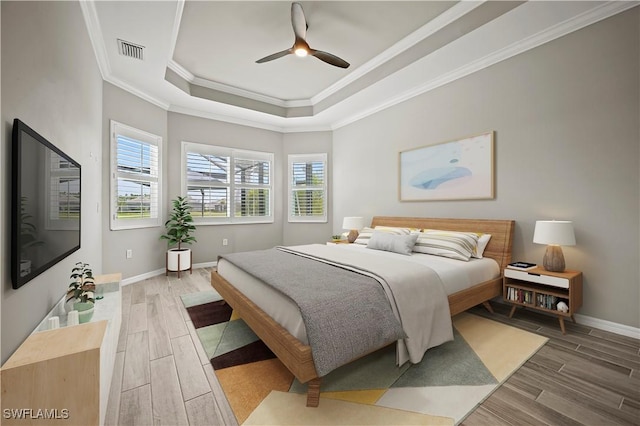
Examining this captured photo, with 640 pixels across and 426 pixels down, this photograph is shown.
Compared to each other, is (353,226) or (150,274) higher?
(353,226)

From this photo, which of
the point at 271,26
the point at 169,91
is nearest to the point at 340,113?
the point at 271,26

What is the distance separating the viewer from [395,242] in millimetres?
3369

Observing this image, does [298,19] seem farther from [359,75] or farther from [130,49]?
[130,49]

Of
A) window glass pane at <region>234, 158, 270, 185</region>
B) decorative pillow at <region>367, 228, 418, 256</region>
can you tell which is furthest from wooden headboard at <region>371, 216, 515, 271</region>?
window glass pane at <region>234, 158, 270, 185</region>

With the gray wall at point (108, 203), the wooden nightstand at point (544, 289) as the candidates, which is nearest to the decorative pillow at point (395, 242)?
the wooden nightstand at point (544, 289)

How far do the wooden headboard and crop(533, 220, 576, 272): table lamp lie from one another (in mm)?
373

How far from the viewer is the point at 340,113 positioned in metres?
5.12

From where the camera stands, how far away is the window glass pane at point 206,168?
16.5ft

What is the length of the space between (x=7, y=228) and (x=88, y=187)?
1923 millimetres

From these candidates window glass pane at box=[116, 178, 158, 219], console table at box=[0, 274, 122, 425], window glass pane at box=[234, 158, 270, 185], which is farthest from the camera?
window glass pane at box=[234, 158, 270, 185]

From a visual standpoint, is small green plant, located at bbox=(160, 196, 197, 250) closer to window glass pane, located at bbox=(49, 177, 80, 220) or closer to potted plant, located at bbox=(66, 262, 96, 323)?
window glass pane, located at bbox=(49, 177, 80, 220)

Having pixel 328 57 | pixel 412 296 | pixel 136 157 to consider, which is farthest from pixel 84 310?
pixel 328 57

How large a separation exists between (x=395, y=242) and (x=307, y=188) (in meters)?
3.01

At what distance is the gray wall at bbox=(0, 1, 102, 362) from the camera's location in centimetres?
128
